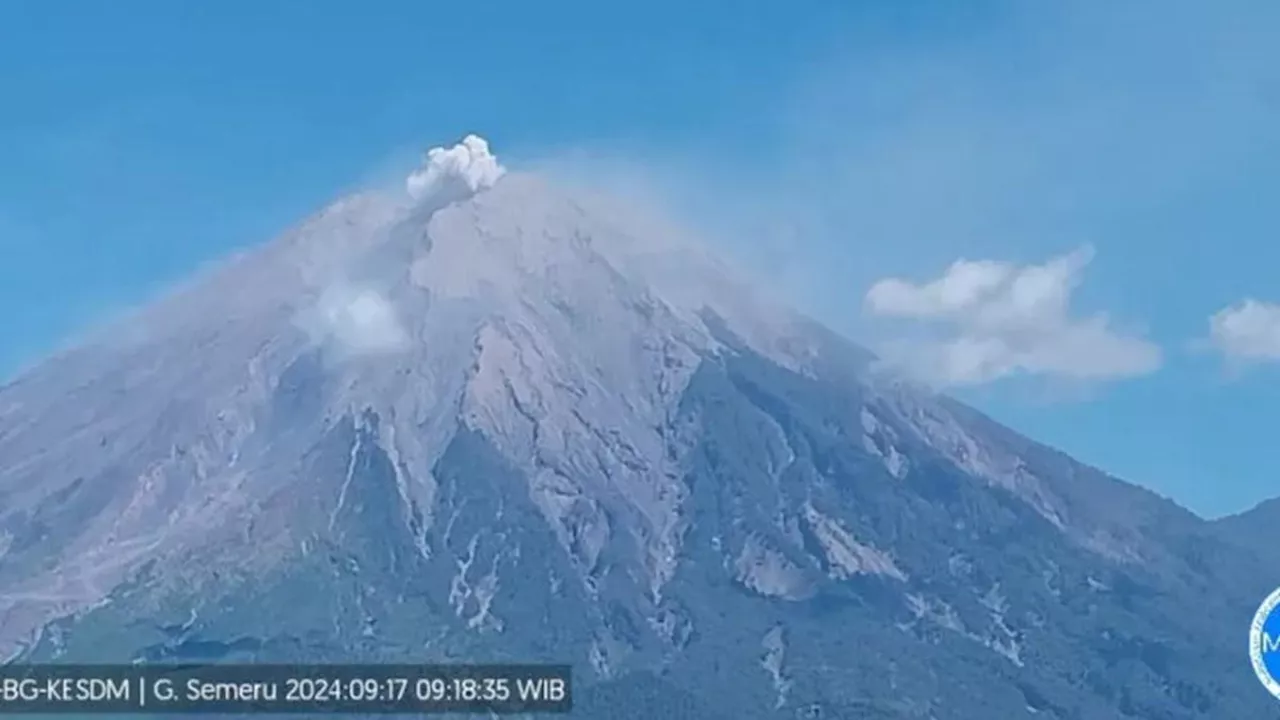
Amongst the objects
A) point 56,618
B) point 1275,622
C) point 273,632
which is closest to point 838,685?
point 273,632

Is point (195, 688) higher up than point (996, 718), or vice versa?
point (996, 718)

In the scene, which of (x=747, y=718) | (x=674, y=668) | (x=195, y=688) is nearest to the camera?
(x=195, y=688)

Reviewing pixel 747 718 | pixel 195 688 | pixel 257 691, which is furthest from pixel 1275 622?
pixel 747 718

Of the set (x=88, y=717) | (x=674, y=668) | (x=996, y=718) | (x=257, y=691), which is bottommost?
(x=257, y=691)

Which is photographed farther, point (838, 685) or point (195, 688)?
point (838, 685)

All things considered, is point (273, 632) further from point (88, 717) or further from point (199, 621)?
point (88, 717)

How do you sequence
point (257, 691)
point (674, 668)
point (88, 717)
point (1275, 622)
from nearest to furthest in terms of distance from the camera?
point (1275, 622), point (257, 691), point (88, 717), point (674, 668)

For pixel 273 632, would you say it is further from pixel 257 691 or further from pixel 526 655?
pixel 257 691
